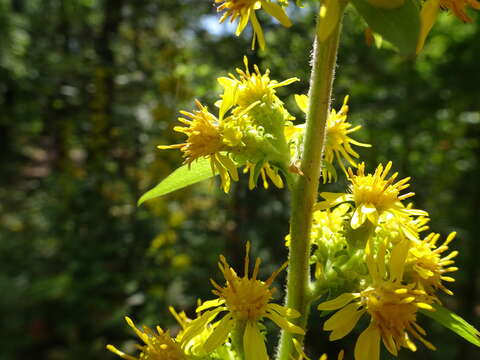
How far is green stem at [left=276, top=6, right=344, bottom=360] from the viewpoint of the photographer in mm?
885

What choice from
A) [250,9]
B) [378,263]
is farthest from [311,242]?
[250,9]

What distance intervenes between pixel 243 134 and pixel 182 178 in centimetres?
18

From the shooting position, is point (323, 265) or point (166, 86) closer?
point (323, 265)

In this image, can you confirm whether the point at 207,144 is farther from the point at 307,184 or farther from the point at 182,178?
the point at 307,184

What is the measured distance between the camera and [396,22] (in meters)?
0.68

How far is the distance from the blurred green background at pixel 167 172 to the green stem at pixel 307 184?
1.76 m

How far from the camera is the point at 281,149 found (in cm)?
104

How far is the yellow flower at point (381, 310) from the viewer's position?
35.3 inches

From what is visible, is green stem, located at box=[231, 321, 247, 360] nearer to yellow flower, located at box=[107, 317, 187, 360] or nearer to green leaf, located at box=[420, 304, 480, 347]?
yellow flower, located at box=[107, 317, 187, 360]

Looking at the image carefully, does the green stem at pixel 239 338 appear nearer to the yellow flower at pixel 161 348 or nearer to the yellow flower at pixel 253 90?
the yellow flower at pixel 161 348

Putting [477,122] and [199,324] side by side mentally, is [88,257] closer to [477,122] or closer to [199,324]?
[199,324]

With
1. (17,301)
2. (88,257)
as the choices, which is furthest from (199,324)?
(17,301)

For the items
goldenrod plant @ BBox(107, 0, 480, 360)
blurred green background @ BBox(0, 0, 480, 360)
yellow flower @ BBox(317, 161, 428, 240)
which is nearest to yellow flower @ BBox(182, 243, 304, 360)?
goldenrod plant @ BBox(107, 0, 480, 360)

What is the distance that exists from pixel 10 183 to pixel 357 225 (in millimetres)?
8526
